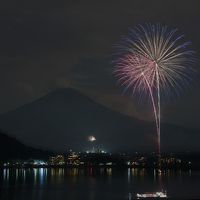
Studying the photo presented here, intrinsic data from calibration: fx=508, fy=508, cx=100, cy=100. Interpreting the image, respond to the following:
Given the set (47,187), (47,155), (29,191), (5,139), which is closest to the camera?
(29,191)

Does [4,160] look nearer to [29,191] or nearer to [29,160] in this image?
[29,160]

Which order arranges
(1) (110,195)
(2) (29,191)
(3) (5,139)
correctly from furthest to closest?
(3) (5,139) → (2) (29,191) → (1) (110,195)

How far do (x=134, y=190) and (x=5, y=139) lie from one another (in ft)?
253

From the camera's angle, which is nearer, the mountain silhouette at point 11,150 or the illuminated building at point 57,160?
the mountain silhouette at point 11,150

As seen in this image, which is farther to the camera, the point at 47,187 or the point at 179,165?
the point at 179,165

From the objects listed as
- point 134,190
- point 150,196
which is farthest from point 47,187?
point 150,196

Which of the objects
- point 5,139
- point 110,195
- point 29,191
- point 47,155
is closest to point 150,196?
point 110,195

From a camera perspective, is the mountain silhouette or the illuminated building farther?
the illuminated building

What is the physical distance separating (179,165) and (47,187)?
292 ft

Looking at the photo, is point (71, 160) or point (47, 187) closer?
point (47, 187)

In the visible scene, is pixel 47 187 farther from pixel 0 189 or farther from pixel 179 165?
pixel 179 165

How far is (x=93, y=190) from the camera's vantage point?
208 feet

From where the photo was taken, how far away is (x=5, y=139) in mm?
133250

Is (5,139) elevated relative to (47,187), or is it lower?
elevated
